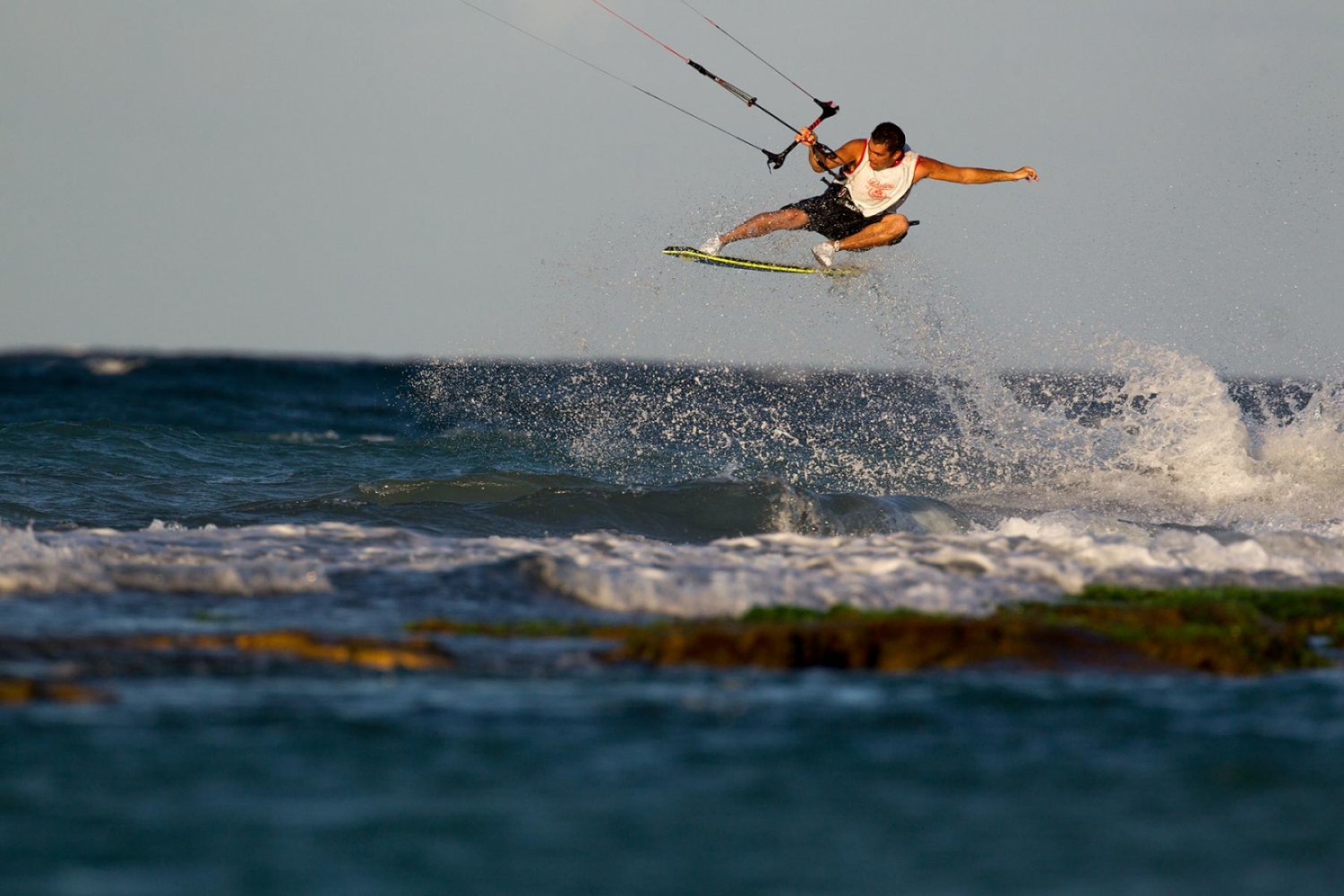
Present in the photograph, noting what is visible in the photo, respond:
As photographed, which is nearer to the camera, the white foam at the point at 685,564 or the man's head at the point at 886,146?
the white foam at the point at 685,564

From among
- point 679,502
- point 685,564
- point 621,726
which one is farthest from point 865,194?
point 621,726

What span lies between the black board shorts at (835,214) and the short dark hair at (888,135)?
73 cm

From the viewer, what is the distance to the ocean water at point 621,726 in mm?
4172

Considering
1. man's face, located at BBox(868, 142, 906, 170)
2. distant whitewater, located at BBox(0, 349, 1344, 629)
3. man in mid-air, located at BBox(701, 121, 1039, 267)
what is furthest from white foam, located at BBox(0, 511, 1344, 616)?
man's face, located at BBox(868, 142, 906, 170)

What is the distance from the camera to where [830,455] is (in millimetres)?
23734

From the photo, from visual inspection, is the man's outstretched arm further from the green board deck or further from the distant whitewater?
the distant whitewater

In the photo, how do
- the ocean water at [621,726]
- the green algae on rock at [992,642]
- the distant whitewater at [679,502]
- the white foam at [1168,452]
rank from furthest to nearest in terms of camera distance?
the white foam at [1168,452], the distant whitewater at [679,502], the green algae on rock at [992,642], the ocean water at [621,726]

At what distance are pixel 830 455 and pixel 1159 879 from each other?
19.7 m

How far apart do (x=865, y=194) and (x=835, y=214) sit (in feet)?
1.62

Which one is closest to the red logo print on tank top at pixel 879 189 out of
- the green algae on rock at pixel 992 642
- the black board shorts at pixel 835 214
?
the black board shorts at pixel 835 214

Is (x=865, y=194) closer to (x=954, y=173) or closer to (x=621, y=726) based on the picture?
(x=954, y=173)

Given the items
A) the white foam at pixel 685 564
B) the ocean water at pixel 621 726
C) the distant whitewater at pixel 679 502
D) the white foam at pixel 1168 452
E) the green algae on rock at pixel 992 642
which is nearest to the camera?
the ocean water at pixel 621 726

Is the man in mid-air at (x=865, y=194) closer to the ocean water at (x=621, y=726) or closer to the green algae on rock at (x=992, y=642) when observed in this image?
the ocean water at (x=621, y=726)

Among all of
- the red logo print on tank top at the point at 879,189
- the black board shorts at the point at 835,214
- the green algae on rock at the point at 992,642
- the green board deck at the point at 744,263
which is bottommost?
the green algae on rock at the point at 992,642
